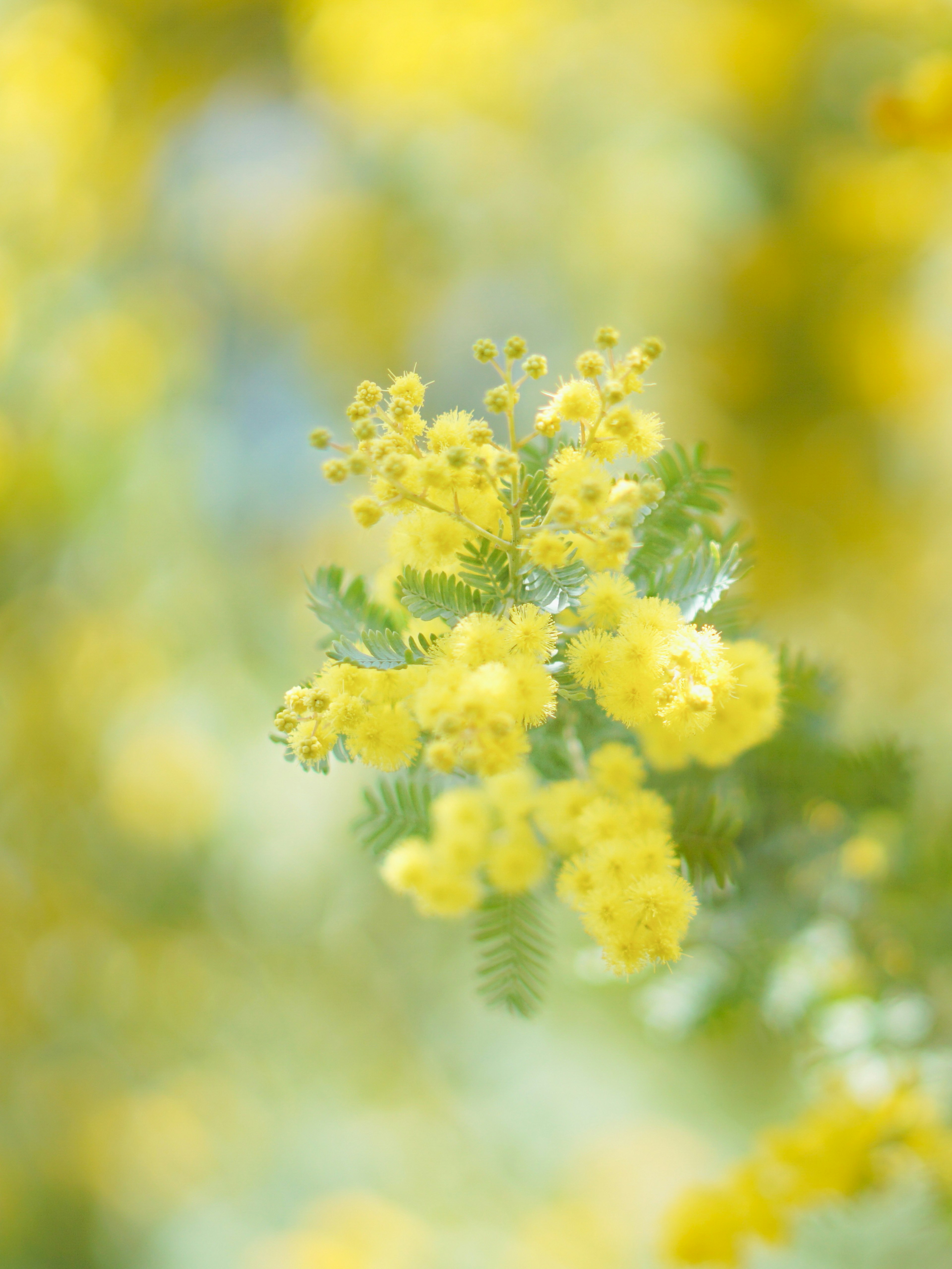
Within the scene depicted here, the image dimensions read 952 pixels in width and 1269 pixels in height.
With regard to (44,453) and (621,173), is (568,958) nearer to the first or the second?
(44,453)

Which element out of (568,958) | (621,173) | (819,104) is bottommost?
(568,958)

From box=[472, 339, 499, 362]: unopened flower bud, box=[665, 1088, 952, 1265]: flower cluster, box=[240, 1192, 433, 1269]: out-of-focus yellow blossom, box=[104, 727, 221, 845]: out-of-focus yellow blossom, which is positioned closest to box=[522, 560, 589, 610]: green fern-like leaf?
box=[472, 339, 499, 362]: unopened flower bud

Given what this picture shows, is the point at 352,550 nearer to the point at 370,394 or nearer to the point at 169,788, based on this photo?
the point at 169,788

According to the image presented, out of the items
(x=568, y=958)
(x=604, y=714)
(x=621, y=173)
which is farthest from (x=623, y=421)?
(x=621, y=173)

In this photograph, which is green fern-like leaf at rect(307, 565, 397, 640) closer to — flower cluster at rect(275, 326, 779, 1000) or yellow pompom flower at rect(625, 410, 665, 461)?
flower cluster at rect(275, 326, 779, 1000)

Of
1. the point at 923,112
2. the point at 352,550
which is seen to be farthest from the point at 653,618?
the point at 352,550

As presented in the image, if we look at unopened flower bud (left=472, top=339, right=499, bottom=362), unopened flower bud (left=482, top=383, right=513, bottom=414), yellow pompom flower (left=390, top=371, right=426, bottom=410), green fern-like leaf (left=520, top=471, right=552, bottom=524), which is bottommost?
green fern-like leaf (left=520, top=471, right=552, bottom=524)
